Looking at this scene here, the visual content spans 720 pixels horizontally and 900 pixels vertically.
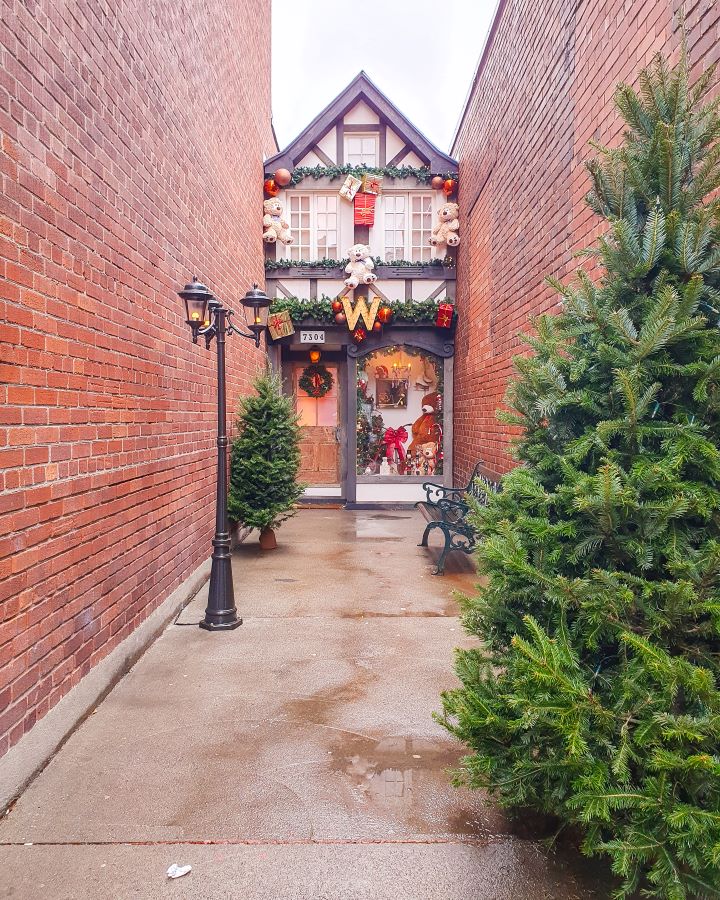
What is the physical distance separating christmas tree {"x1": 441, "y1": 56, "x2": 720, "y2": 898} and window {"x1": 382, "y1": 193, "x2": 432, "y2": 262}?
30.0 ft

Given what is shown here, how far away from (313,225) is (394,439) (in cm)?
420

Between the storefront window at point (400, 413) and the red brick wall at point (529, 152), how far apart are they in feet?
3.00

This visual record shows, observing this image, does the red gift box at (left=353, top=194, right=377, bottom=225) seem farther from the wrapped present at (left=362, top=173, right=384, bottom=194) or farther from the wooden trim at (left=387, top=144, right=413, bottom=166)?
the wooden trim at (left=387, top=144, right=413, bottom=166)

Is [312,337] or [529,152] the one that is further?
[312,337]

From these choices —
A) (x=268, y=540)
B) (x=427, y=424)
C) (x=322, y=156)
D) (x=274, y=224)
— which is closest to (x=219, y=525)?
(x=268, y=540)

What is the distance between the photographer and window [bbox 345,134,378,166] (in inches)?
443

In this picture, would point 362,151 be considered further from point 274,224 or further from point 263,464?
point 263,464

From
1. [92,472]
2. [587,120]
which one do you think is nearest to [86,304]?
[92,472]

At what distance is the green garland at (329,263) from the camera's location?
35.7 ft

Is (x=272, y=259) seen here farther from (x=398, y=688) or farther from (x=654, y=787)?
(x=654, y=787)

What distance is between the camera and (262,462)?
7434 millimetres

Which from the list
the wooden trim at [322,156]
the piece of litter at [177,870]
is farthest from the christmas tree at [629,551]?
the wooden trim at [322,156]

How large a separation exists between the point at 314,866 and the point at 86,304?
3.09 m

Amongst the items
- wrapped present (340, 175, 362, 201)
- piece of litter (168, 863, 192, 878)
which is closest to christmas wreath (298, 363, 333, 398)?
wrapped present (340, 175, 362, 201)
